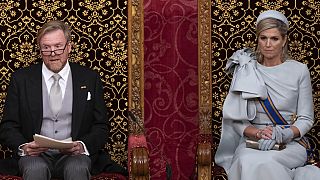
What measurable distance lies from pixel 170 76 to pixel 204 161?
1020mm

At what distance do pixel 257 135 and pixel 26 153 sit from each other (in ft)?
5.09

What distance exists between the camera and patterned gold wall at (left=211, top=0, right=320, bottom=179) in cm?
647

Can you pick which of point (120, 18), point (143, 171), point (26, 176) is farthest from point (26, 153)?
point (120, 18)

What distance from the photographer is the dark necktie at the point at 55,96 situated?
5930 mm

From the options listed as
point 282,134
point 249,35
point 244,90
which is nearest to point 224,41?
point 249,35

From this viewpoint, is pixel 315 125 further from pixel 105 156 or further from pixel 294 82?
pixel 105 156

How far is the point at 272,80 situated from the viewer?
6.07 meters

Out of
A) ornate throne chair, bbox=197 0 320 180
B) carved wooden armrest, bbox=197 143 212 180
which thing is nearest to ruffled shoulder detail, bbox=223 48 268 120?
ornate throne chair, bbox=197 0 320 180

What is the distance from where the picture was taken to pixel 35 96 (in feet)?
19.5

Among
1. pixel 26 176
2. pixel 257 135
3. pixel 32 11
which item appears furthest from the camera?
pixel 32 11

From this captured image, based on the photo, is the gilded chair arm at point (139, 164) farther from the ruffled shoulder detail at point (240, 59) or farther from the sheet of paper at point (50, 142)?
the ruffled shoulder detail at point (240, 59)

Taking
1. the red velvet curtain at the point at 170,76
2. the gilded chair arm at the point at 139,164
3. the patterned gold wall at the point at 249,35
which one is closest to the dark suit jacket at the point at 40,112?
the gilded chair arm at the point at 139,164

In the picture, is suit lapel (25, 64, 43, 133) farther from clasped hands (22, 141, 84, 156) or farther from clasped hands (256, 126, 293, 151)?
clasped hands (256, 126, 293, 151)

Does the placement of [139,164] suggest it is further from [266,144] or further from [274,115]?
[274,115]
